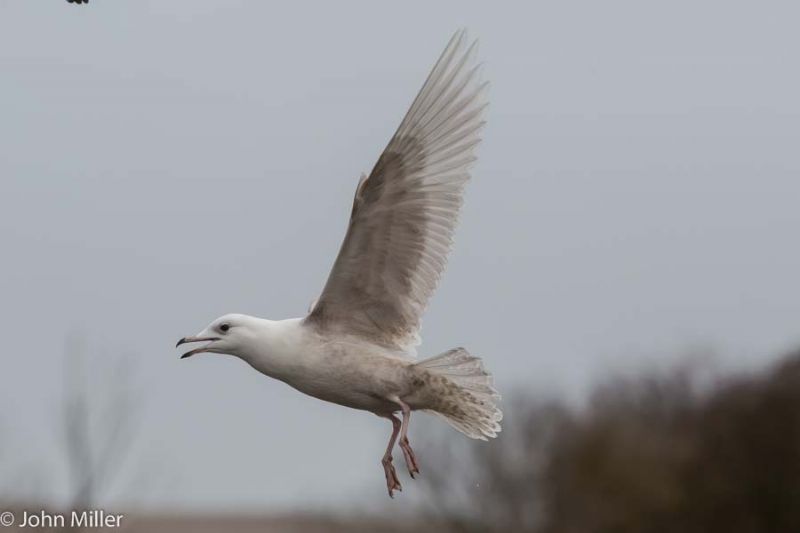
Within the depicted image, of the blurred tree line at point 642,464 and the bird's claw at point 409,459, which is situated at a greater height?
the bird's claw at point 409,459

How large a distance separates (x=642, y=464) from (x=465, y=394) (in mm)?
36086

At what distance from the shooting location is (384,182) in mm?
10203

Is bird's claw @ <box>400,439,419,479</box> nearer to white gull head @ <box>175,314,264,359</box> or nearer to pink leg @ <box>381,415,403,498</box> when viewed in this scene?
pink leg @ <box>381,415,403,498</box>

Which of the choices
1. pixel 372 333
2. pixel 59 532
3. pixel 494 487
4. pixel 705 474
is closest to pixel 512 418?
pixel 494 487

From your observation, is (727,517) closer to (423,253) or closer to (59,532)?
(59,532)

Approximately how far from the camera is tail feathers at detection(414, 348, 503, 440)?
1040cm

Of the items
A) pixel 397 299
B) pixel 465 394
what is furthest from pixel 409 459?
pixel 397 299

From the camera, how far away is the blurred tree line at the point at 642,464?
137ft

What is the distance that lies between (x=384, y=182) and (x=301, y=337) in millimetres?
939

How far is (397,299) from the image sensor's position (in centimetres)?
1052

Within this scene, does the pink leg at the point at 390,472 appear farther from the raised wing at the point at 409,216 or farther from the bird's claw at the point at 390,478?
the raised wing at the point at 409,216

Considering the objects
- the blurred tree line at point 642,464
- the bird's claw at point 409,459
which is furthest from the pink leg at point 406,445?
the blurred tree line at point 642,464
